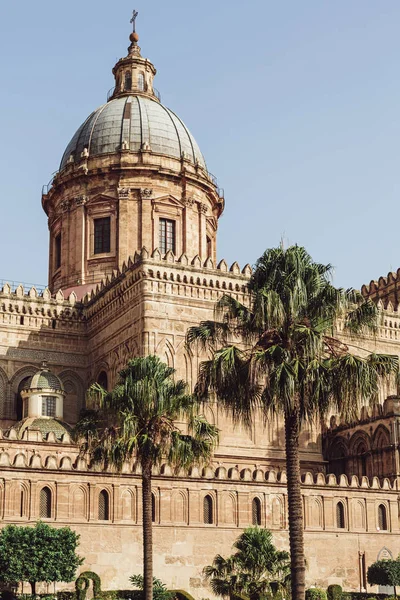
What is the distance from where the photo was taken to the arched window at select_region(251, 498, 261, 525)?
113 ft

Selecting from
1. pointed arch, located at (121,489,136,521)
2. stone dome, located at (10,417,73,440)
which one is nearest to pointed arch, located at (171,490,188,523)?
pointed arch, located at (121,489,136,521)

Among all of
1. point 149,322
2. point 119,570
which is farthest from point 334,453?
point 119,570

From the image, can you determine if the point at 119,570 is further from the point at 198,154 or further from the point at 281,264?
the point at 198,154

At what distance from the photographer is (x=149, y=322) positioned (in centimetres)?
3847

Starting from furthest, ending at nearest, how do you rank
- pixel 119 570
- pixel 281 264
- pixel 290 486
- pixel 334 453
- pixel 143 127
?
pixel 143 127
pixel 334 453
pixel 119 570
pixel 281 264
pixel 290 486

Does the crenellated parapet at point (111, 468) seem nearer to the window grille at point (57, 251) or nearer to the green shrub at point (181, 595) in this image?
the green shrub at point (181, 595)

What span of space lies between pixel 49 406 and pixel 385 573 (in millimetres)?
14928

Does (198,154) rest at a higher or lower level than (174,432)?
higher

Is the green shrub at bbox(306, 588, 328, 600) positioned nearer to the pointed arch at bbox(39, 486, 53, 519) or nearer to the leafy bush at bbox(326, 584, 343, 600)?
the leafy bush at bbox(326, 584, 343, 600)

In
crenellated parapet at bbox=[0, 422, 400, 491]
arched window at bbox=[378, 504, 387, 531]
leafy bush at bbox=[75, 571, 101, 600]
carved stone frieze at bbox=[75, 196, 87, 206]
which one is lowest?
leafy bush at bbox=[75, 571, 101, 600]

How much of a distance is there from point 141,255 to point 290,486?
745 inches

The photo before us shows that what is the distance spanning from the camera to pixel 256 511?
34.8 m

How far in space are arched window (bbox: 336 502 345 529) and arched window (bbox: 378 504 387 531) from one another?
175 centimetres

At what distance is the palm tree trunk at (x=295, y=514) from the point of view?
21.3 metres
